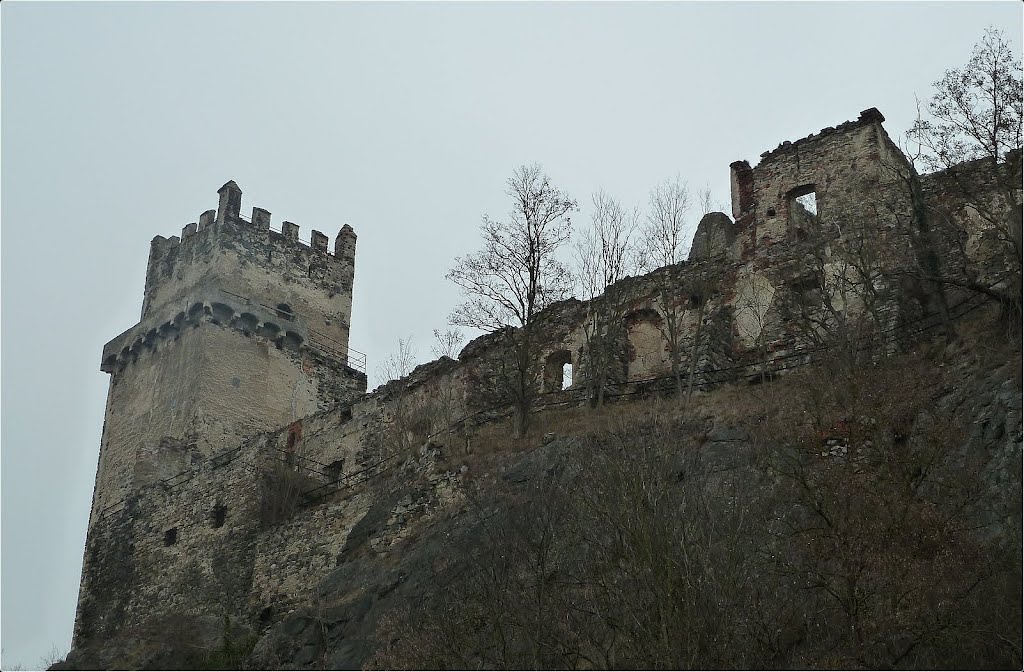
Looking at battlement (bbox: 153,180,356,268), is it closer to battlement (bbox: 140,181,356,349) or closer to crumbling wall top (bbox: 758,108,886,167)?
battlement (bbox: 140,181,356,349)

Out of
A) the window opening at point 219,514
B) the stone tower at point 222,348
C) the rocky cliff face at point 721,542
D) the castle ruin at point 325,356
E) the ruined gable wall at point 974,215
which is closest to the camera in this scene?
the rocky cliff face at point 721,542

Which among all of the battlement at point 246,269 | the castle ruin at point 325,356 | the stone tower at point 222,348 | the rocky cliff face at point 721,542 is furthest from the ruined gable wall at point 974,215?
the battlement at point 246,269

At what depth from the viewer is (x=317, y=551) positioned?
1003 inches

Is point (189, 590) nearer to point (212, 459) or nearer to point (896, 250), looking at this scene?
point (212, 459)

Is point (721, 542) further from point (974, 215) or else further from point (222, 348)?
point (222, 348)

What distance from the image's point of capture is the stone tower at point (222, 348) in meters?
34.9

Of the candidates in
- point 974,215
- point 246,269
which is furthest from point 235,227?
point 974,215

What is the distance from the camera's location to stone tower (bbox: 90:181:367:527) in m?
34.9

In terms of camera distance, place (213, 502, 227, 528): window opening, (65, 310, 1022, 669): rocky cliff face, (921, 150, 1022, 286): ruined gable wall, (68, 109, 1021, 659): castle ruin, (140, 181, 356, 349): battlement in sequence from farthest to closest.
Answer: (140, 181, 356, 349): battlement
(213, 502, 227, 528): window opening
(68, 109, 1021, 659): castle ruin
(921, 150, 1022, 286): ruined gable wall
(65, 310, 1022, 669): rocky cliff face

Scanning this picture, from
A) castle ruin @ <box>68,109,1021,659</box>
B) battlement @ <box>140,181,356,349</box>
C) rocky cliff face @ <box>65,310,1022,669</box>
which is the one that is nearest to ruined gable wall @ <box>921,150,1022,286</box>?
castle ruin @ <box>68,109,1021,659</box>

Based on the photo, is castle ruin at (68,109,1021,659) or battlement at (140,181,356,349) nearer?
castle ruin at (68,109,1021,659)

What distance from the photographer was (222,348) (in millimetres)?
36156

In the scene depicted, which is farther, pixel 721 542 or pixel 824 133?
pixel 824 133

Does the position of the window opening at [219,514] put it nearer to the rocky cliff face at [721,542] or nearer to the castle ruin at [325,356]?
the castle ruin at [325,356]
